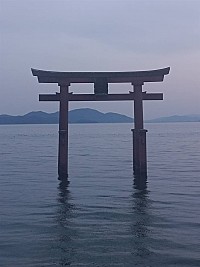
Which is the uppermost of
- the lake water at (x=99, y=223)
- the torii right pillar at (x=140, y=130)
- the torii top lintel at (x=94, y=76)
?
the torii top lintel at (x=94, y=76)

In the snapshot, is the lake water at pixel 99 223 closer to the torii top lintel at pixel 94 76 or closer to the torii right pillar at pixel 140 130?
the torii right pillar at pixel 140 130

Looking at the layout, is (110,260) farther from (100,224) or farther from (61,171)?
(61,171)

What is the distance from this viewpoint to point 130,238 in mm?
9016

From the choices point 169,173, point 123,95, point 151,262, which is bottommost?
point 151,262

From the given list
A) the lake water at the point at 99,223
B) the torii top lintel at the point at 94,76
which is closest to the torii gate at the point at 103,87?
the torii top lintel at the point at 94,76

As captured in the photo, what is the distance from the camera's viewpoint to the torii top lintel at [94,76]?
49.4 ft

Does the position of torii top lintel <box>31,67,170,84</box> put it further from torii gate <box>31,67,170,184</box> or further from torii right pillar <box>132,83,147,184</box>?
torii right pillar <box>132,83,147,184</box>

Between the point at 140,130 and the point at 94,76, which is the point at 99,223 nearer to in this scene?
the point at 140,130

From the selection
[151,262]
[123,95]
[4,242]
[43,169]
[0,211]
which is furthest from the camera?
[43,169]

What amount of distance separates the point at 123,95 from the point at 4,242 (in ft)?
26.2

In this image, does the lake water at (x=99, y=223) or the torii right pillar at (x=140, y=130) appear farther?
the torii right pillar at (x=140, y=130)

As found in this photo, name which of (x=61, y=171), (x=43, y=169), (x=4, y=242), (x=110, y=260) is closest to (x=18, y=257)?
(x=4, y=242)

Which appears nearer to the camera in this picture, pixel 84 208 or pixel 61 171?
pixel 84 208

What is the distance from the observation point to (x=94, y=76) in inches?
592
